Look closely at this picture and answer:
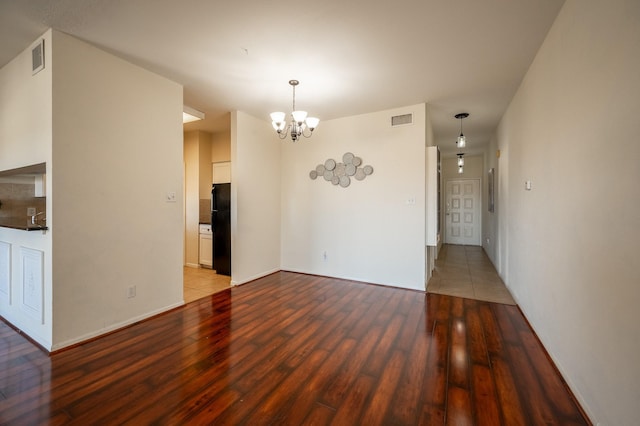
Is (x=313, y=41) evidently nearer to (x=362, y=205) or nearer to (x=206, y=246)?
(x=362, y=205)

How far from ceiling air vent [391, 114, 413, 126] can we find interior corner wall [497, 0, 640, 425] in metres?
1.56

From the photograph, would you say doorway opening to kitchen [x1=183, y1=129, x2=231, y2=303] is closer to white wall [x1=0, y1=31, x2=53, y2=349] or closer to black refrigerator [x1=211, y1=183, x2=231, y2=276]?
black refrigerator [x1=211, y1=183, x2=231, y2=276]

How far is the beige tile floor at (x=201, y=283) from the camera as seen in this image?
3.93 meters

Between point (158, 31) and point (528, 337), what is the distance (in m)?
4.46

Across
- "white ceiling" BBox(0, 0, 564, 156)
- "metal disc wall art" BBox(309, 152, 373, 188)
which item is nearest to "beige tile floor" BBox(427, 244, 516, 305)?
"metal disc wall art" BBox(309, 152, 373, 188)

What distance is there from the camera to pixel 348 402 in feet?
5.80

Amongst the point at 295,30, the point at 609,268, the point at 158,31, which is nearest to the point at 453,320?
the point at 609,268

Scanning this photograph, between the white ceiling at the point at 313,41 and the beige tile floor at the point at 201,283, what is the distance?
2.82 metres

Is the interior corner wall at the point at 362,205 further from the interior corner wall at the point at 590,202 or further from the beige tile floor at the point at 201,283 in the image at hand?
the interior corner wall at the point at 590,202

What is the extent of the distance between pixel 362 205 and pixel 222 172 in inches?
123

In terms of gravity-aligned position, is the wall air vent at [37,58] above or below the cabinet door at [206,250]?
above

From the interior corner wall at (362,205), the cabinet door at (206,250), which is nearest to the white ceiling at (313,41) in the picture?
the interior corner wall at (362,205)

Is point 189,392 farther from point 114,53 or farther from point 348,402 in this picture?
point 114,53

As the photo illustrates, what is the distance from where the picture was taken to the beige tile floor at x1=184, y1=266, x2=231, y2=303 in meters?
3.93
